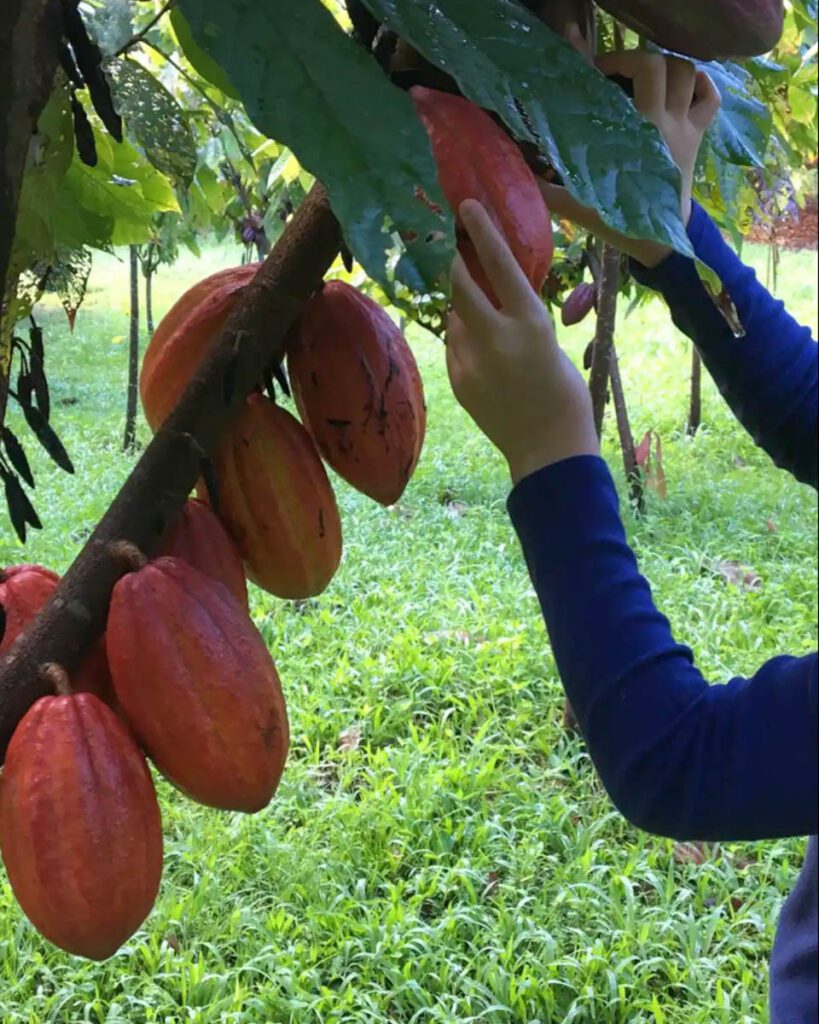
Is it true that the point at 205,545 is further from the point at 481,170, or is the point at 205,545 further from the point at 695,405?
the point at 695,405

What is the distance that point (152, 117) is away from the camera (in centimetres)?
76

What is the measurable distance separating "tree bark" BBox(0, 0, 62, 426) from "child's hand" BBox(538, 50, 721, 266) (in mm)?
321

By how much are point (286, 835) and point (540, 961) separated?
23.3 inches

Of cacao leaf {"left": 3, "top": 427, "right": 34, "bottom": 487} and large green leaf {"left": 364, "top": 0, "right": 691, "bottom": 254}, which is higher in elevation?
large green leaf {"left": 364, "top": 0, "right": 691, "bottom": 254}

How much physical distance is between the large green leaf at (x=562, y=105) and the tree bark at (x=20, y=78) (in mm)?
161

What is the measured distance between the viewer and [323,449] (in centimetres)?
69

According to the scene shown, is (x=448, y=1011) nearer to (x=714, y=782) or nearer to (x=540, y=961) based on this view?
(x=540, y=961)

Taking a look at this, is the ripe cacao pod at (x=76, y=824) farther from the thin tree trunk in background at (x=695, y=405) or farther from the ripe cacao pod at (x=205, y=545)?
the thin tree trunk in background at (x=695, y=405)

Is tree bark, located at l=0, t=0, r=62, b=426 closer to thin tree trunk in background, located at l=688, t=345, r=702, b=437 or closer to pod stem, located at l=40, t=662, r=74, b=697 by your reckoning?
pod stem, located at l=40, t=662, r=74, b=697

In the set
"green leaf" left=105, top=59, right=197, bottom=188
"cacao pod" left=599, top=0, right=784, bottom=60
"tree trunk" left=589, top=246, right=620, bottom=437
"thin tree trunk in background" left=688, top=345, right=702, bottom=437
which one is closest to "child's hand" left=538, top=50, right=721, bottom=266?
"cacao pod" left=599, top=0, right=784, bottom=60

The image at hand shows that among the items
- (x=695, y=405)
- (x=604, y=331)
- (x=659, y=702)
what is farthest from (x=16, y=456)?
(x=695, y=405)

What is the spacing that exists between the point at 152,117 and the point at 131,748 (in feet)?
1.52

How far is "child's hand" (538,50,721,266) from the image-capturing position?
0.68m

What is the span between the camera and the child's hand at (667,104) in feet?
2.23
